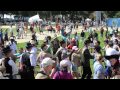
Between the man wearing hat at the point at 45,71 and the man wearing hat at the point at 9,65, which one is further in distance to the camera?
the man wearing hat at the point at 9,65

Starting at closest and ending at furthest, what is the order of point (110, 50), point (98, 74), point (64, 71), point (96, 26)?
point (64, 71) → point (98, 74) → point (110, 50) → point (96, 26)

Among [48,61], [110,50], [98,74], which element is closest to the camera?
[48,61]

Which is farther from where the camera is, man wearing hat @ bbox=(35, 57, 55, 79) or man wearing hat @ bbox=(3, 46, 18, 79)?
man wearing hat @ bbox=(3, 46, 18, 79)

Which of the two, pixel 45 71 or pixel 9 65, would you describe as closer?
pixel 45 71
